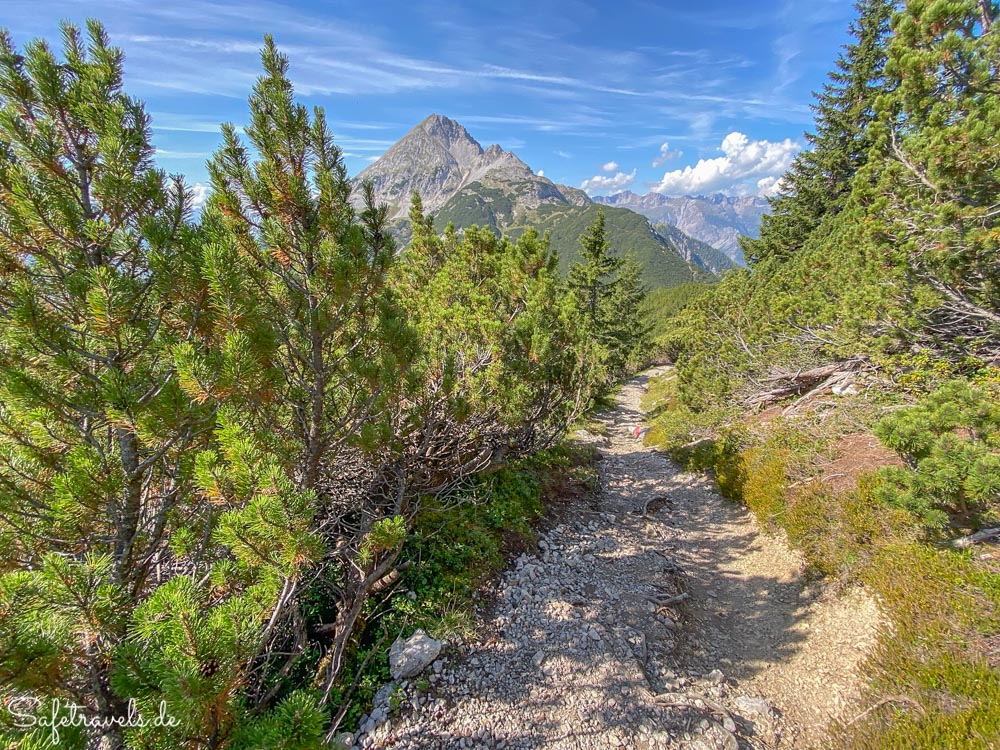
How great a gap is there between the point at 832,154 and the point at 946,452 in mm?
30056

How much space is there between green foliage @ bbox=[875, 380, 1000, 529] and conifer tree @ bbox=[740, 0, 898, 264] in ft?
84.9

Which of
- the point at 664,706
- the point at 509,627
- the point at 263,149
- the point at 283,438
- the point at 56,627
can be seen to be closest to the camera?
the point at 56,627

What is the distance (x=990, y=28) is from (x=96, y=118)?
11.7 meters

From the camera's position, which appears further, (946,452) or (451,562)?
(451,562)

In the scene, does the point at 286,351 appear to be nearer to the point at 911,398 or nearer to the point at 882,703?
the point at 882,703

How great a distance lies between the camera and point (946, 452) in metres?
4.82

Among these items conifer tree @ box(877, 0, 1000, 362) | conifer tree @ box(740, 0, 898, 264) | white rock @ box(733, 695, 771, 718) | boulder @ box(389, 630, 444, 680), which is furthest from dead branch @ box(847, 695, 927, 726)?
conifer tree @ box(740, 0, 898, 264)

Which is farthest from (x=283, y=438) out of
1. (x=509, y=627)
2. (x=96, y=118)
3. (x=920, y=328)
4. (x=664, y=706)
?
(x=920, y=328)

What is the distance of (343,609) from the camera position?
4648mm

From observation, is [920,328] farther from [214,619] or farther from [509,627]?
[214,619]

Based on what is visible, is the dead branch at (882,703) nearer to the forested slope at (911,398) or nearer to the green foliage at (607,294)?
the forested slope at (911,398)

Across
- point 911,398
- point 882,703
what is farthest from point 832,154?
point 882,703

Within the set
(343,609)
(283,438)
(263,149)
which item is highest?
(263,149)

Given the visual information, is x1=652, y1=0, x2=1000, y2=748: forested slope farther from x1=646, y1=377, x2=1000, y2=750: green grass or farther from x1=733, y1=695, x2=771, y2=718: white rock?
x1=733, y1=695, x2=771, y2=718: white rock
